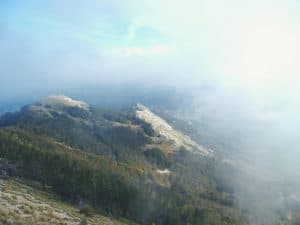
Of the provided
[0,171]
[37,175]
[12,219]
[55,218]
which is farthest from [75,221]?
[37,175]

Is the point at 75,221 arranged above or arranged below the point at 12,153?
below

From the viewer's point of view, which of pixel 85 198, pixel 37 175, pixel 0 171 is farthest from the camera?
pixel 85 198

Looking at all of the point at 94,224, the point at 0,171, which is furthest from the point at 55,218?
the point at 0,171

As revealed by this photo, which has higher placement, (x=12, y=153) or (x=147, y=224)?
(x=12, y=153)

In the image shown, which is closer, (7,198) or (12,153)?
(7,198)

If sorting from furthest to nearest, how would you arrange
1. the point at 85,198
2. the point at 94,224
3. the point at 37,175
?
the point at 85,198 < the point at 37,175 < the point at 94,224

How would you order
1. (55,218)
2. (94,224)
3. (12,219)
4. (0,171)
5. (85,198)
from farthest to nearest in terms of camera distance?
1. (85,198)
2. (0,171)
3. (94,224)
4. (55,218)
5. (12,219)

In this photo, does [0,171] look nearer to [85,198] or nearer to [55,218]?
[85,198]

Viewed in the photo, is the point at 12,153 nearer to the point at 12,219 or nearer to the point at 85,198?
the point at 85,198

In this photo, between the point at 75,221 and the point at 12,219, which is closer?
the point at 12,219
